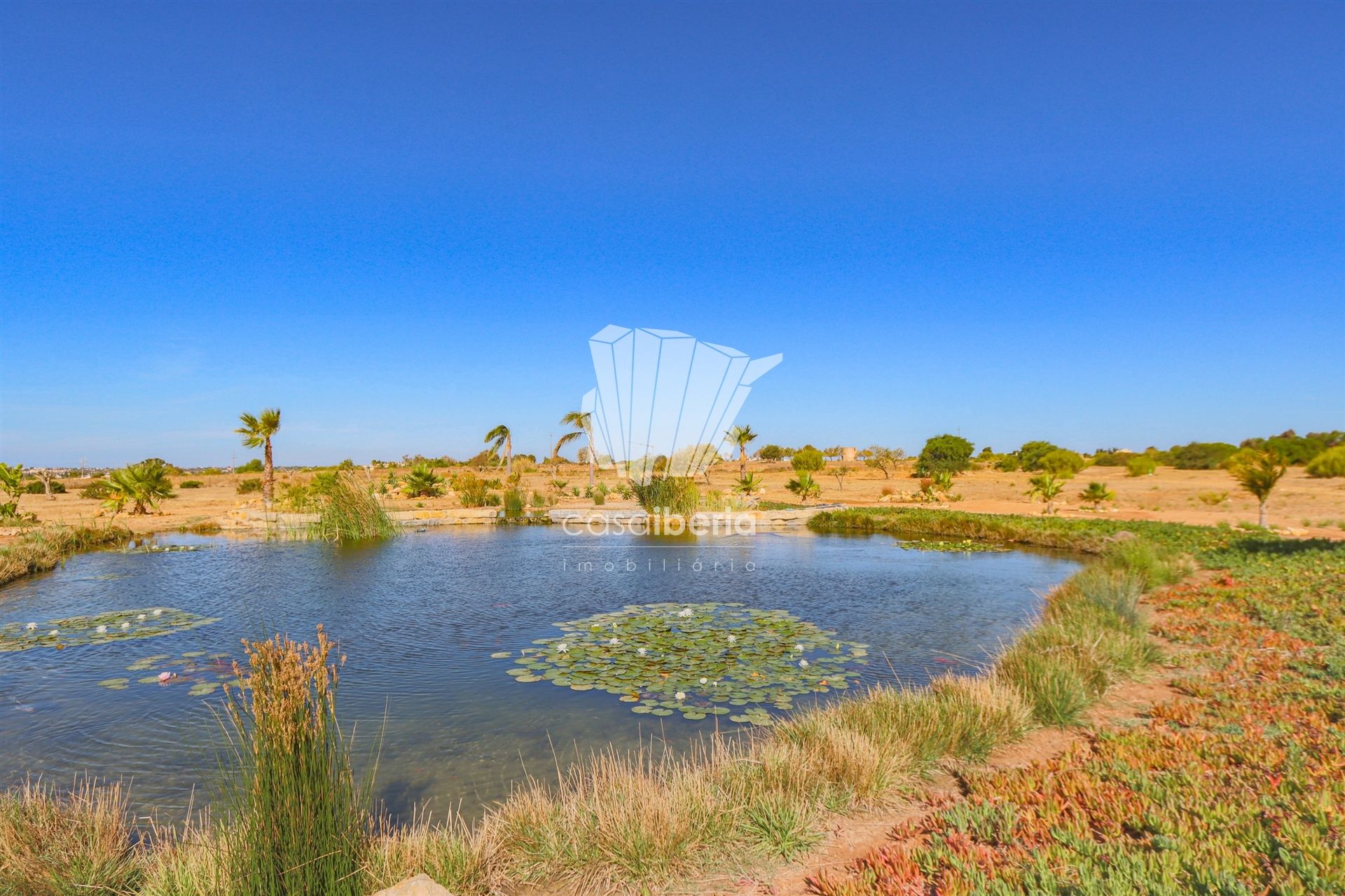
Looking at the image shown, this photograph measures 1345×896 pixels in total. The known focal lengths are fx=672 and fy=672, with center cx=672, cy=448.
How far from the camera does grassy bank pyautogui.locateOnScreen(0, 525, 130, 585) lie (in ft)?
46.6

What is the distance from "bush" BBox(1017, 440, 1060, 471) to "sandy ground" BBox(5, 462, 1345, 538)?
10169 mm

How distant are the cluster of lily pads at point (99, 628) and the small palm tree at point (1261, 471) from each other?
960 inches

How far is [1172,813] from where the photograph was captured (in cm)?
384

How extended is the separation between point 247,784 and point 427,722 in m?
3.64

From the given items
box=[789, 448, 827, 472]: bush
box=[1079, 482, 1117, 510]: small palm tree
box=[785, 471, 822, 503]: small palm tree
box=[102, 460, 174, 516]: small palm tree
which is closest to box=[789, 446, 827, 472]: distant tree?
box=[789, 448, 827, 472]: bush

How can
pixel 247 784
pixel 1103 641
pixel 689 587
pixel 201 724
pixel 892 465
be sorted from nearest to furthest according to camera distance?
pixel 247 784 → pixel 201 724 → pixel 1103 641 → pixel 689 587 → pixel 892 465

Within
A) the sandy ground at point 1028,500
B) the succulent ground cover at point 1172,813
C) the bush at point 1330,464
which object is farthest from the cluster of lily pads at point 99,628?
the bush at point 1330,464

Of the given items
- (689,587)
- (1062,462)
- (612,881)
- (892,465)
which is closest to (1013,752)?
(612,881)

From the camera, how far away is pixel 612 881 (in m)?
3.74

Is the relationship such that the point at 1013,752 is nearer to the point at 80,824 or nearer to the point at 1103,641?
the point at 1103,641

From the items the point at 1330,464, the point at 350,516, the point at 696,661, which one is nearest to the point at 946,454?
the point at 1330,464

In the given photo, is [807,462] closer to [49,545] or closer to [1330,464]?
[1330,464]

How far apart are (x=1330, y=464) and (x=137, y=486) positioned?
54256mm

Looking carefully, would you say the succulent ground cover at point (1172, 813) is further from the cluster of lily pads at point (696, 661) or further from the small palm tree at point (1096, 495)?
the small palm tree at point (1096, 495)
